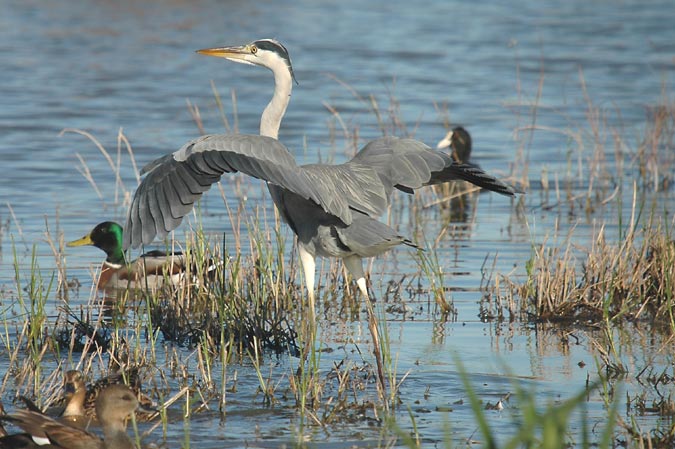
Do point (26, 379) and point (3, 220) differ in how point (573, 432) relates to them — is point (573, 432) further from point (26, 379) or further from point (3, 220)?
point (3, 220)

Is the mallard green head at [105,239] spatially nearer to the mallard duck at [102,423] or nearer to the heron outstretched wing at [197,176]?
the heron outstretched wing at [197,176]

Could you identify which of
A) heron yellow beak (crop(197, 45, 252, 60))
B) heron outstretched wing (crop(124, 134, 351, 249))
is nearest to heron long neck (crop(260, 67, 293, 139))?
heron yellow beak (crop(197, 45, 252, 60))

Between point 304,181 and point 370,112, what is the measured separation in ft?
35.6

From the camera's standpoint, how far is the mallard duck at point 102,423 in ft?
16.2

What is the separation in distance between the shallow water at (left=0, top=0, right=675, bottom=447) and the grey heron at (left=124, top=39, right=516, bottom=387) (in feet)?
2.41

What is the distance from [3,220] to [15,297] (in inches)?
108

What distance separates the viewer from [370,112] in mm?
16922

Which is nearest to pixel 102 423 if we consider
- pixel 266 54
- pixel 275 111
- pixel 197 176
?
pixel 197 176

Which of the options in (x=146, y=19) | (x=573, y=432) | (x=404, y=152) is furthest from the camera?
(x=146, y=19)

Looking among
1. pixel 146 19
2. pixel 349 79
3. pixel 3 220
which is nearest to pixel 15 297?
pixel 3 220

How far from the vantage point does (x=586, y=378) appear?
661cm

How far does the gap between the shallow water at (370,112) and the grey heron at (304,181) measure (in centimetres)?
74

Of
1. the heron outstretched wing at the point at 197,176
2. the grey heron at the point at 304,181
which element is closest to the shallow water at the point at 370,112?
the grey heron at the point at 304,181

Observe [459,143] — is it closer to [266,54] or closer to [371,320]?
[266,54]
